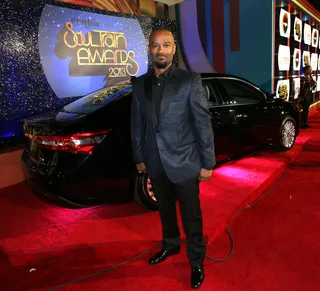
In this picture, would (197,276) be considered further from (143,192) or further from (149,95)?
(149,95)

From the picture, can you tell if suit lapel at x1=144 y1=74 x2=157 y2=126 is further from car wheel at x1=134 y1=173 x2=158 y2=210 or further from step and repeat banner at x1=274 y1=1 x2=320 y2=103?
step and repeat banner at x1=274 y1=1 x2=320 y2=103

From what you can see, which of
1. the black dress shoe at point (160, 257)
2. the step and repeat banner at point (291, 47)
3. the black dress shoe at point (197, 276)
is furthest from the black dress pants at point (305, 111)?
the black dress shoe at point (197, 276)

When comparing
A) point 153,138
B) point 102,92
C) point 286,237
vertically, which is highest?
point 102,92

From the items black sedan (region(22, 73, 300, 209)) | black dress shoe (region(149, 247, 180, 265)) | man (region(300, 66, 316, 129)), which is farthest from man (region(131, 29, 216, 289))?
man (region(300, 66, 316, 129))

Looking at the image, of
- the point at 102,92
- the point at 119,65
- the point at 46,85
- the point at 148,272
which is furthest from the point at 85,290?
the point at 119,65

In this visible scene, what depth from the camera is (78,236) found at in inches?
110

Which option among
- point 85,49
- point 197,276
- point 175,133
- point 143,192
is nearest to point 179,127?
point 175,133

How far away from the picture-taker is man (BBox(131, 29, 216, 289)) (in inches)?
75.3

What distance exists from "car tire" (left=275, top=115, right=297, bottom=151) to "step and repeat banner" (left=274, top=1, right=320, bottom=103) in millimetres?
1435

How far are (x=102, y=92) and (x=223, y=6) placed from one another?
6.04 m

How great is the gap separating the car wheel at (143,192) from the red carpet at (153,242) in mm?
172

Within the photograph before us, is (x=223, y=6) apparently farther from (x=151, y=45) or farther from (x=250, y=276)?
(x=250, y=276)

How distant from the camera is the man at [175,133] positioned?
191 cm

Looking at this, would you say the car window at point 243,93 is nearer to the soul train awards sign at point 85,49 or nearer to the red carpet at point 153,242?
the red carpet at point 153,242
